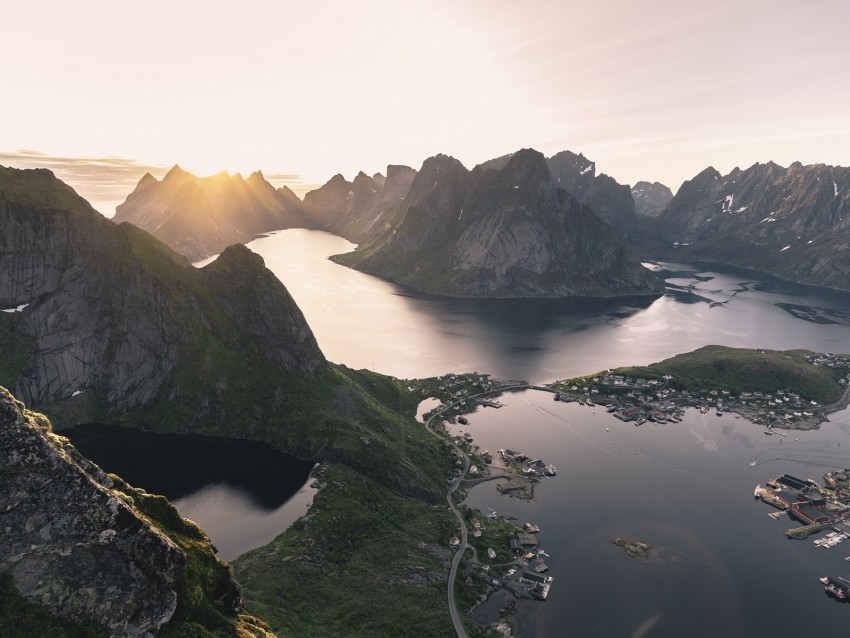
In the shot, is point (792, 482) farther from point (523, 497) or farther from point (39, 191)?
point (39, 191)

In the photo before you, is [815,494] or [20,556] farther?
[815,494]

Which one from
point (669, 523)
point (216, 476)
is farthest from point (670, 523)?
point (216, 476)

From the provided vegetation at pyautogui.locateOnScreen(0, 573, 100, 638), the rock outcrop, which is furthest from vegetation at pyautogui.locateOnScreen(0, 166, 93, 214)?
vegetation at pyautogui.locateOnScreen(0, 573, 100, 638)

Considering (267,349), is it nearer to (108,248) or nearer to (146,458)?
(146,458)

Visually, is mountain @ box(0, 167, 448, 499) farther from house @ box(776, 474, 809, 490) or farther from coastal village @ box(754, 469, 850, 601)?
house @ box(776, 474, 809, 490)

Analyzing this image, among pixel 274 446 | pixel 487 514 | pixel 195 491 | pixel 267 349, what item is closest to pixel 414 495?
pixel 487 514

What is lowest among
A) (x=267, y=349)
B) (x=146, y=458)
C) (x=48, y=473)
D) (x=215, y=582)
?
(x=146, y=458)

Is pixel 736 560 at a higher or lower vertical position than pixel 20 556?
lower
